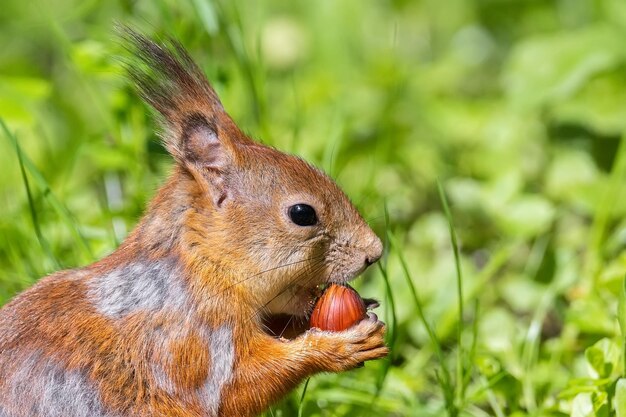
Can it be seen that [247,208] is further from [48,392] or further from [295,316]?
[48,392]

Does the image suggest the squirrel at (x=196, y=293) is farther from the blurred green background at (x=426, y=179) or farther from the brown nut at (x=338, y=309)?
the blurred green background at (x=426, y=179)

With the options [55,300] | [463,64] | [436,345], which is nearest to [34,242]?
[55,300]

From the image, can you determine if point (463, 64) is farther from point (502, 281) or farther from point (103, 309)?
point (103, 309)

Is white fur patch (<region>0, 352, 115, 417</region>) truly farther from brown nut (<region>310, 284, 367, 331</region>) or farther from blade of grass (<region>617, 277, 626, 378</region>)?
Result: blade of grass (<region>617, 277, 626, 378</region>)

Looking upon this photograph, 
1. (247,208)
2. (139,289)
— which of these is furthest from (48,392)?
(247,208)

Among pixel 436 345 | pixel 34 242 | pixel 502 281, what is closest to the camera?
pixel 436 345

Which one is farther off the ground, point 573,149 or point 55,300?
point 55,300

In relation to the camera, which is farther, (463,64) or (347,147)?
(463,64)
